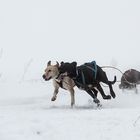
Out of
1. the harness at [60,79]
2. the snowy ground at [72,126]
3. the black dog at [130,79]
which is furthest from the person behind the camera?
the black dog at [130,79]

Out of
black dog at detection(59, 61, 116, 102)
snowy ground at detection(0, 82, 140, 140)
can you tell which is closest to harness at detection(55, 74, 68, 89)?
black dog at detection(59, 61, 116, 102)

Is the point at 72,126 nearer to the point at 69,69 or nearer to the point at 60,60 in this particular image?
the point at 69,69

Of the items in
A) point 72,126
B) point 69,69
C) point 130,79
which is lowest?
point 72,126

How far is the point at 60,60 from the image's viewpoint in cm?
3778

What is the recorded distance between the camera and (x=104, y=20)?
248 feet

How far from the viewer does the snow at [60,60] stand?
8078mm

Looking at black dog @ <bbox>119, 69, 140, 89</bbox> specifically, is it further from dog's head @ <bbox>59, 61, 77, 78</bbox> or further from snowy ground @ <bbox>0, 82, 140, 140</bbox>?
snowy ground @ <bbox>0, 82, 140, 140</bbox>

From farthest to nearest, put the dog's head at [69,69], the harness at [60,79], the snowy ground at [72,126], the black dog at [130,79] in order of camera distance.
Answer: the black dog at [130,79] → the harness at [60,79] → the dog's head at [69,69] → the snowy ground at [72,126]

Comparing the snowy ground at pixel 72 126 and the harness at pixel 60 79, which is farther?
the harness at pixel 60 79

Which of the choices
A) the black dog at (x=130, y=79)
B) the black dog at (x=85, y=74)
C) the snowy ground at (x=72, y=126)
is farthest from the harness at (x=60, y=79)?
the black dog at (x=130, y=79)

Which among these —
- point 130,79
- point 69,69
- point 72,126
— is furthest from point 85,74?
point 130,79

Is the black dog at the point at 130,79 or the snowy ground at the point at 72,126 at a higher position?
the black dog at the point at 130,79

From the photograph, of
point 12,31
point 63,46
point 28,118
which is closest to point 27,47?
point 63,46

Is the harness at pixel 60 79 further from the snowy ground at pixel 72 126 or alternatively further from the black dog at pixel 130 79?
the black dog at pixel 130 79
